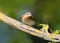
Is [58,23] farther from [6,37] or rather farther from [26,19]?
[26,19]

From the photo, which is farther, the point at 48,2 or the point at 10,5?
the point at 48,2

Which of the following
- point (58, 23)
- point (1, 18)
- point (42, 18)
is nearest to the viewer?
point (1, 18)

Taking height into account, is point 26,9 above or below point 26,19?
above

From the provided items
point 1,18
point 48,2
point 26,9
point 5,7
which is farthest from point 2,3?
point 1,18

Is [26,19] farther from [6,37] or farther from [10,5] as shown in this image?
[6,37]

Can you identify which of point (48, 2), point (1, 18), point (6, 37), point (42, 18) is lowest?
point (1, 18)

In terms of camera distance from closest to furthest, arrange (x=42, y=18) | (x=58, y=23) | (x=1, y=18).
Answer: (x=1, y=18), (x=58, y=23), (x=42, y=18)
